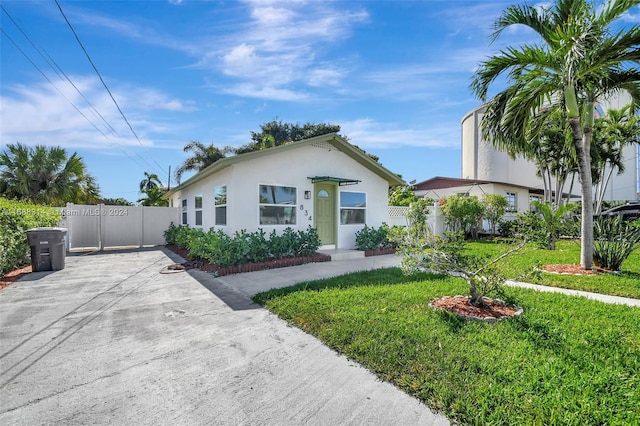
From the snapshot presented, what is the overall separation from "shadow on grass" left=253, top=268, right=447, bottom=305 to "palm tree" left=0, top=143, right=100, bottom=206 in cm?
1414

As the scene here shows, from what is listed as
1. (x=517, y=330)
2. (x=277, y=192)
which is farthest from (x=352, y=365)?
(x=277, y=192)

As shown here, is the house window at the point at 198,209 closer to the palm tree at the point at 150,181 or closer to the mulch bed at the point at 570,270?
the mulch bed at the point at 570,270

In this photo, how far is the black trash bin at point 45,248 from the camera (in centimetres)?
824

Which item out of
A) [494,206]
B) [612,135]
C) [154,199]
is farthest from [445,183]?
[154,199]

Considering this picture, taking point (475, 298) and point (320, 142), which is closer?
point (475, 298)

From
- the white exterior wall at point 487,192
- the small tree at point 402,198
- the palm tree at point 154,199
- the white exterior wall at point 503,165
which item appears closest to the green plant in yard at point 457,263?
the small tree at point 402,198

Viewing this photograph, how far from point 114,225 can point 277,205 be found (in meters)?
9.57

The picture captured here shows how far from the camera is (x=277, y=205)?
9742 millimetres

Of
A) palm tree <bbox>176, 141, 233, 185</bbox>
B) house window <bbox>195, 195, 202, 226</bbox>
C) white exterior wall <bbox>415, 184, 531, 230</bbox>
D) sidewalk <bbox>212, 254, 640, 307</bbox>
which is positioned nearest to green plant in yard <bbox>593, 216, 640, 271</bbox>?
sidewalk <bbox>212, 254, 640, 307</bbox>

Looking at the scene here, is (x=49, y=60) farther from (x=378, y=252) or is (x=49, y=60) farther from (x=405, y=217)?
(x=405, y=217)

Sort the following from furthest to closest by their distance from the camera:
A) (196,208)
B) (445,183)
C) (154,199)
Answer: (154,199) < (445,183) < (196,208)

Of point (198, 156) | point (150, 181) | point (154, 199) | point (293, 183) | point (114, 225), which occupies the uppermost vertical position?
point (198, 156)

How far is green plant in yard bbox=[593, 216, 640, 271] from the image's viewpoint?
7.12m

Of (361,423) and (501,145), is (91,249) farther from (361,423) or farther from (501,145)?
(501,145)
